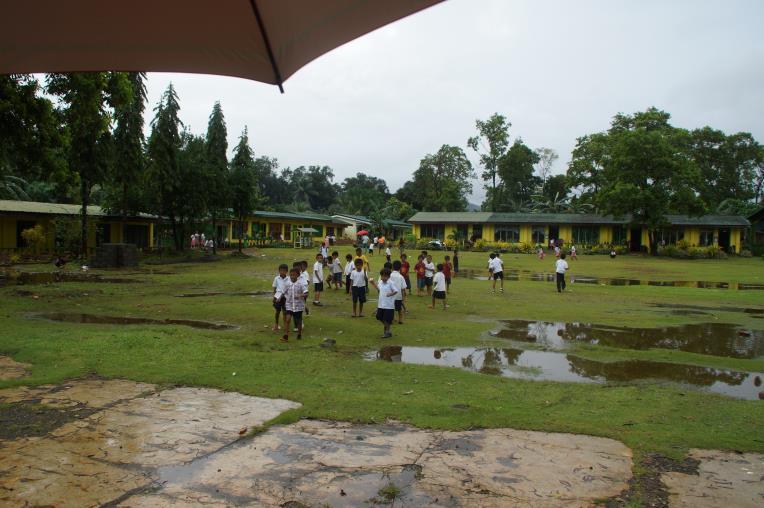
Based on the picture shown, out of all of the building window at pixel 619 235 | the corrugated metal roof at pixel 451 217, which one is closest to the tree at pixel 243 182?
the corrugated metal roof at pixel 451 217

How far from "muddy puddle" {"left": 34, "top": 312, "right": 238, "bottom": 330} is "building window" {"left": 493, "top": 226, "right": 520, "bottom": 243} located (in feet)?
145

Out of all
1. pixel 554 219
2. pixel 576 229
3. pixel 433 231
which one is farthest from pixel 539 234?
pixel 433 231

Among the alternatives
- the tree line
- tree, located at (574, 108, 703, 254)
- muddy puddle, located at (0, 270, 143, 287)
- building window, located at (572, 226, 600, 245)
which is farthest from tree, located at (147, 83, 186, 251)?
building window, located at (572, 226, 600, 245)

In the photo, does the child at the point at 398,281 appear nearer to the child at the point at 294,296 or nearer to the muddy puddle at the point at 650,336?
the child at the point at 294,296

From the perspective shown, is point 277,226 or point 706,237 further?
point 277,226

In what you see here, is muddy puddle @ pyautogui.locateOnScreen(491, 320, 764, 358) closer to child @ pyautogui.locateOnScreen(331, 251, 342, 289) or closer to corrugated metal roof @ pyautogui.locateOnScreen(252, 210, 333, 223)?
child @ pyautogui.locateOnScreen(331, 251, 342, 289)

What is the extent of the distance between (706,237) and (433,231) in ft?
82.4

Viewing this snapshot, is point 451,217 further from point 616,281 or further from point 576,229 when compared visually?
point 616,281

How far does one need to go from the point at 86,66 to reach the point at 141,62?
1.17ft

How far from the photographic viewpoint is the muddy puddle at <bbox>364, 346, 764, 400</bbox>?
7.93 metres

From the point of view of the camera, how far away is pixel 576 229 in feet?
168

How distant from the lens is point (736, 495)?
13.6 feet

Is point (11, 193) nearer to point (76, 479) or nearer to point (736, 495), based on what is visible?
point (76, 479)

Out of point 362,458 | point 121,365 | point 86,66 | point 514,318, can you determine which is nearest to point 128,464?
point 362,458
